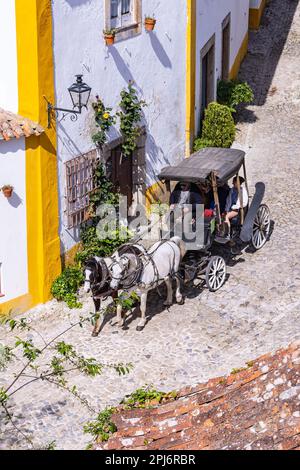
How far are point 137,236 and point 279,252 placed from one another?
Result: 252cm

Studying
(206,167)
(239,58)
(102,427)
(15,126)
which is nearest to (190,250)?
(206,167)

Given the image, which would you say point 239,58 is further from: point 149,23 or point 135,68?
point 135,68

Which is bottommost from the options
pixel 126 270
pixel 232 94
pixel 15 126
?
pixel 126 270

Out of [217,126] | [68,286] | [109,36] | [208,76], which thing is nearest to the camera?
[68,286]

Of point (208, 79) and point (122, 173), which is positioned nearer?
point (122, 173)

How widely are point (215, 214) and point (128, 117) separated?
2.60 m

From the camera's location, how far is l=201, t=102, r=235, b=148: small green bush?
65.1 ft

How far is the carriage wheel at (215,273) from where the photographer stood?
573 inches

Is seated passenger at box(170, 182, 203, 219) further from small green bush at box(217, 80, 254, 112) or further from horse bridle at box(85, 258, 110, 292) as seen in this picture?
small green bush at box(217, 80, 254, 112)

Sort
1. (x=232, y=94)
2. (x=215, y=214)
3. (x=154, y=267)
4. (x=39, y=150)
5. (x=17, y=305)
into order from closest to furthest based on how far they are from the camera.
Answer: (x=154, y=267) < (x=39, y=150) < (x=17, y=305) < (x=215, y=214) < (x=232, y=94)

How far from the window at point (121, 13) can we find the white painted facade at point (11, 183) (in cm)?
247

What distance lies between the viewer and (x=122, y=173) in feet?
54.5

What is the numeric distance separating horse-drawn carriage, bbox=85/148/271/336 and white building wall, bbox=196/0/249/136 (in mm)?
4200
